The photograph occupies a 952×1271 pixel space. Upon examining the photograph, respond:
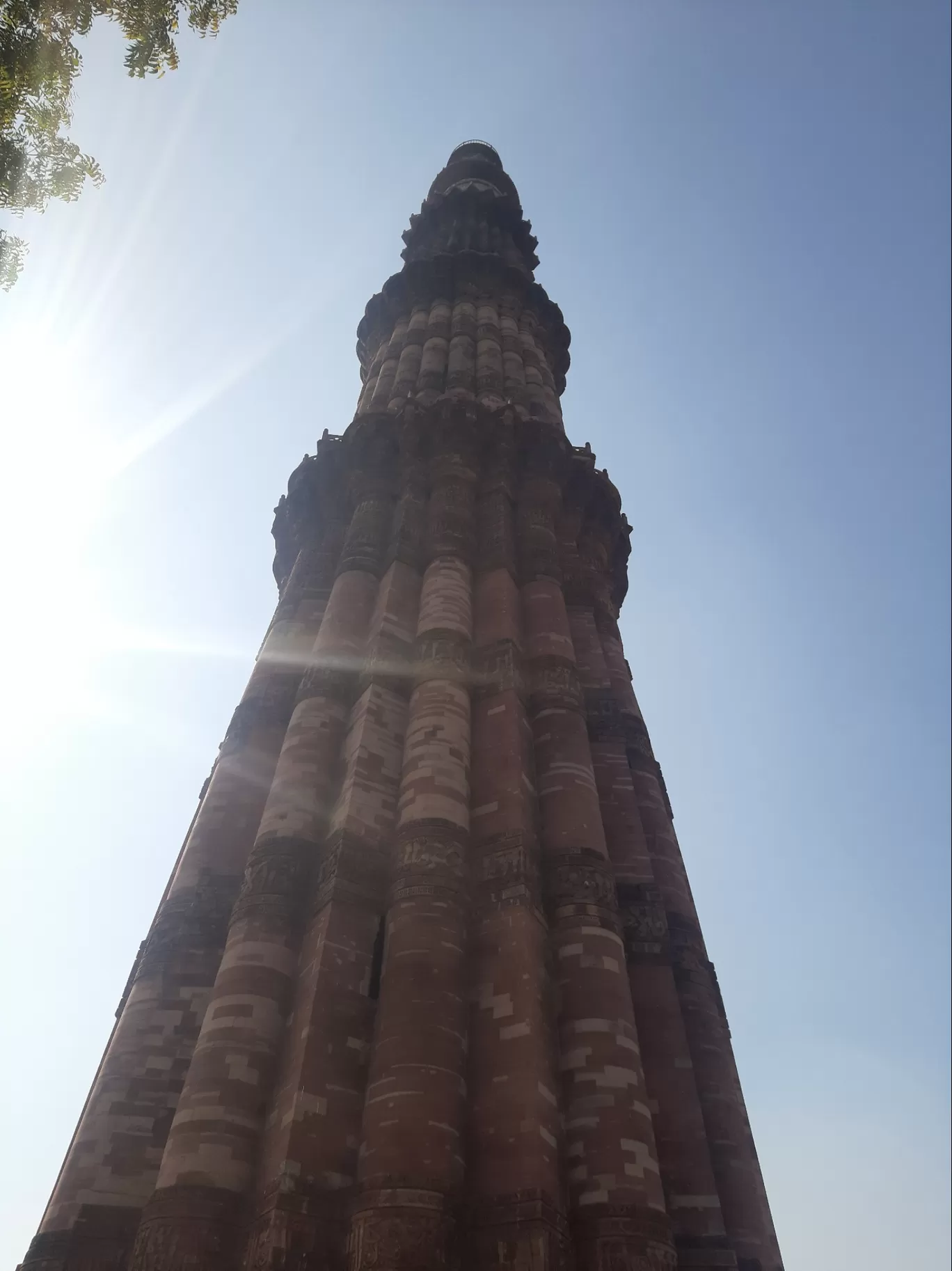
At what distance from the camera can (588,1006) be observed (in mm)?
10070

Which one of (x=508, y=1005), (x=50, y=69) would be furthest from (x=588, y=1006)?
(x=50, y=69)

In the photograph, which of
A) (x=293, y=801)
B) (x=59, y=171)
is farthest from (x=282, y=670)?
(x=59, y=171)

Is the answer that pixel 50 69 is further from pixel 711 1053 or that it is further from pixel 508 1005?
pixel 711 1053

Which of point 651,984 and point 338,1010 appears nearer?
point 338,1010

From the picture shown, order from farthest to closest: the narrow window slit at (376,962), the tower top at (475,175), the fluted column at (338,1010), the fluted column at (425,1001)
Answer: the tower top at (475,175) < the narrow window slit at (376,962) < the fluted column at (338,1010) < the fluted column at (425,1001)

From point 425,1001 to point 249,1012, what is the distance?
1895mm

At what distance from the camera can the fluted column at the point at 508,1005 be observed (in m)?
8.12

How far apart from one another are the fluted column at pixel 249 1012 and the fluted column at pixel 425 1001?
1.15 metres

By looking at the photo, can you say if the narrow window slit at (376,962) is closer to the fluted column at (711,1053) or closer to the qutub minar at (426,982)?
the qutub minar at (426,982)

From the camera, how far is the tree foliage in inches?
340

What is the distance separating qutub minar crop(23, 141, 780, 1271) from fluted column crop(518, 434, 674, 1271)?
0.10 feet

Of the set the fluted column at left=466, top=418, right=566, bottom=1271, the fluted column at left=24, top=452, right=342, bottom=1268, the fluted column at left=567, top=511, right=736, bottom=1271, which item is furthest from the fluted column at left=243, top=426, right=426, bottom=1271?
the fluted column at left=567, top=511, right=736, bottom=1271

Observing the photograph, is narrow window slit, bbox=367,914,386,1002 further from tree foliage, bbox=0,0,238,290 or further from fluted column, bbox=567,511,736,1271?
tree foliage, bbox=0,0,238,290

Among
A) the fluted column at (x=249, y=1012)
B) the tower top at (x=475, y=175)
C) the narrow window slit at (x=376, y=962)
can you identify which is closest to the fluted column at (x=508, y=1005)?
the narrow window slit at (x=376, y=962)
